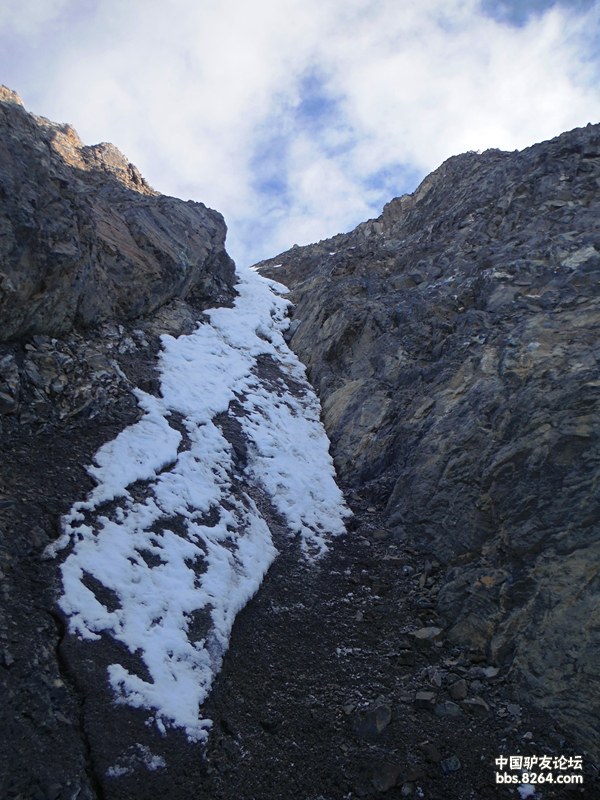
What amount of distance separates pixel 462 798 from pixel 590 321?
9380 mm

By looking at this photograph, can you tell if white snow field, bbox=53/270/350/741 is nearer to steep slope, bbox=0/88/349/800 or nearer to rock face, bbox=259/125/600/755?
steep slope, bbox=0/88/349/800

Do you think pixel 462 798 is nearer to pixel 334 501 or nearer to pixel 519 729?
pixel 519 729

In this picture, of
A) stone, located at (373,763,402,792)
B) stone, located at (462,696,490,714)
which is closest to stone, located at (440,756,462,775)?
stone, located at (373,763,402,792)

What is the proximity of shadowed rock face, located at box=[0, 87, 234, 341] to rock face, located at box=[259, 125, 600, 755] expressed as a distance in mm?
6861

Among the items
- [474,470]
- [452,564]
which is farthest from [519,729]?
[474,470]

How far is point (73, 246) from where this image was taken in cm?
1186

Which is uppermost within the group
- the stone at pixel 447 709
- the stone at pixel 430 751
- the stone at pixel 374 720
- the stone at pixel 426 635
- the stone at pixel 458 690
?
the stone at pixel 426 635

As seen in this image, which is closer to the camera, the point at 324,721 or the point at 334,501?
the point at 324,721

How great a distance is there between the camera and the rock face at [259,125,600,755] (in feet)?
25.1

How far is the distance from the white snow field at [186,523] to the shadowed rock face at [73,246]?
2.63 metres

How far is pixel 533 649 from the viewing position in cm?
734

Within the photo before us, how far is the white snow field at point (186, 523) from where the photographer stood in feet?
23.5

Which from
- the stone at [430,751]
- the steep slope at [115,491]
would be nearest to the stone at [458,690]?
the stone at [430,751]

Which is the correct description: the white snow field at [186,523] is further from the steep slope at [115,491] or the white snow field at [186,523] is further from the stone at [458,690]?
the stone at [458,690]
